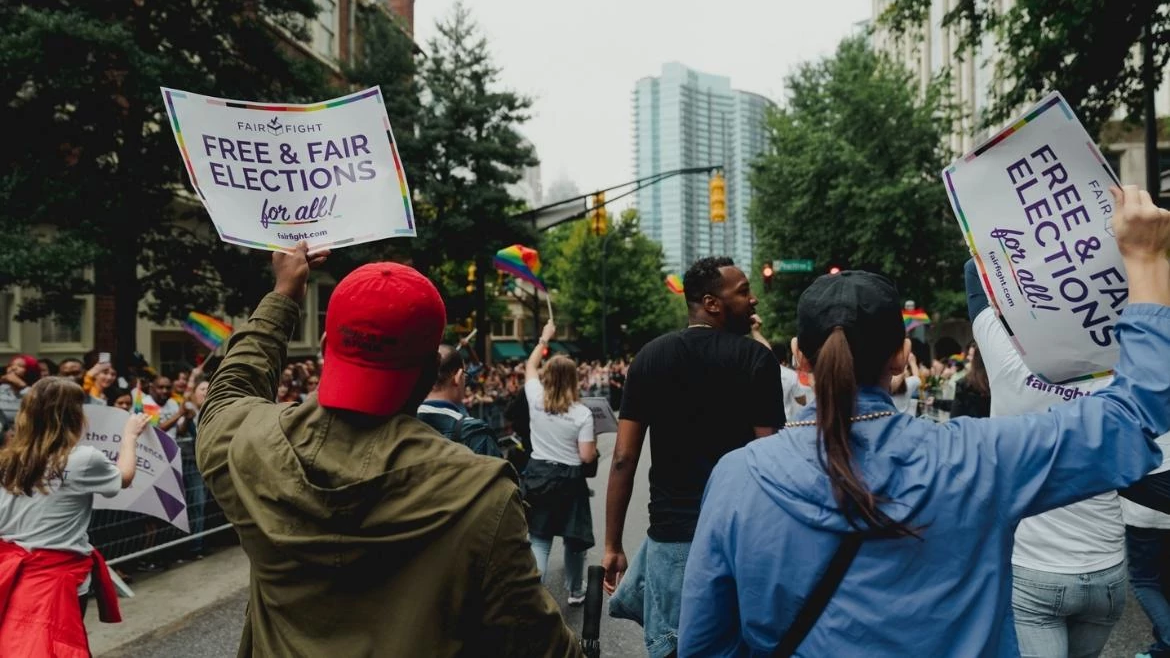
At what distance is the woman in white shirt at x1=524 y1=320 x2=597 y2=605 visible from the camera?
6199 millimetres

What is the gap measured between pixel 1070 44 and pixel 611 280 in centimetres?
4124

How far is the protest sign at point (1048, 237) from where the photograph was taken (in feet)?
7.10

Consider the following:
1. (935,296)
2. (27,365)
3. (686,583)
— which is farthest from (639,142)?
(686,583)

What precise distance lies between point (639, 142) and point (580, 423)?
8000 centimetres

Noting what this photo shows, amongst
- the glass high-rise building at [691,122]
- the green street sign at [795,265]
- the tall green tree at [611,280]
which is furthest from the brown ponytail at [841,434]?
the glass high-rise building at [691,122]

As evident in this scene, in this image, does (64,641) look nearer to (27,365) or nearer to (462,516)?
(462,516)

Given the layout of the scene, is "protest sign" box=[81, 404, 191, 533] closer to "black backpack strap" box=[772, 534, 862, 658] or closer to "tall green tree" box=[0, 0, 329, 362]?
"black backpack strap" box=[772, 534, 862, 658]

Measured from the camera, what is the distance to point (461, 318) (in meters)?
28.2

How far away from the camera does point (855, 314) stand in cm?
178

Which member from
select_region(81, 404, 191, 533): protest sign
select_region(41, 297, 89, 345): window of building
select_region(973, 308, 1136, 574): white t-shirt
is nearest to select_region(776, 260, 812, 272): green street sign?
select_region(41, 297, 89, 345): window of building

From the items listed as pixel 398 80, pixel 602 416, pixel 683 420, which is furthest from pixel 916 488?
pixel 398 80

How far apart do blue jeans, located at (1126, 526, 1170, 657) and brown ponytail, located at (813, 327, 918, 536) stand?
3.98 m

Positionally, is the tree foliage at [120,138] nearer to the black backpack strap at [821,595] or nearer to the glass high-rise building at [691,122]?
the black backpack strap at [821,595]

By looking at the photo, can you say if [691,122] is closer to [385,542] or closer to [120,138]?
[120,138]
